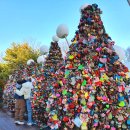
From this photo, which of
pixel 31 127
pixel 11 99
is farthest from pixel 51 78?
pixel 11 99

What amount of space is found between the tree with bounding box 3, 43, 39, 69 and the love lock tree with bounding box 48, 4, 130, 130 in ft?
79.6

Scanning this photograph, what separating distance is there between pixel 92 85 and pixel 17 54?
29.3 metres

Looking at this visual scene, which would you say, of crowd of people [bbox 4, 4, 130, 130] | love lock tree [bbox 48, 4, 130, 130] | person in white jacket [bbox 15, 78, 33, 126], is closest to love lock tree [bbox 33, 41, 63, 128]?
person in white jacket [bbox 15, 78, 33, 126]

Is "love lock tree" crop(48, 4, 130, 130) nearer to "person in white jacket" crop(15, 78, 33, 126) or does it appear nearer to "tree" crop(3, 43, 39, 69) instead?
"person in white jacket" crop(15, 78, 33, 126)

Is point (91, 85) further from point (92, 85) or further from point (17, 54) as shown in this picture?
point (17, 54)

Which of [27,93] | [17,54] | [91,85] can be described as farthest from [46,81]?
[17,54]

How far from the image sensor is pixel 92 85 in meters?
8.23

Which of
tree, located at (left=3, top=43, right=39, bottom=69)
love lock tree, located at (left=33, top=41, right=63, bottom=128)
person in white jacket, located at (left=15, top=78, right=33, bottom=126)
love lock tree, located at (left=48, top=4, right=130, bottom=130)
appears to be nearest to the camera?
love lock tree, located at (left=48, top=4, right=130, bottom=130)

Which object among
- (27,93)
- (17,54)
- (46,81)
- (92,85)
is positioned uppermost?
(17,54)

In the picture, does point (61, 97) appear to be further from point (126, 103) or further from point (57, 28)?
point (57, 28)

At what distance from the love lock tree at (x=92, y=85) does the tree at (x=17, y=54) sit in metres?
24.3

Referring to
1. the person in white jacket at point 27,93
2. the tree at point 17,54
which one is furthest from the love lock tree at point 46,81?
the tree at point 17,54

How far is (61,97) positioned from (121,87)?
1.49m

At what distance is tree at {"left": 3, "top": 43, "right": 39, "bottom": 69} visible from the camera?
34094 mm
